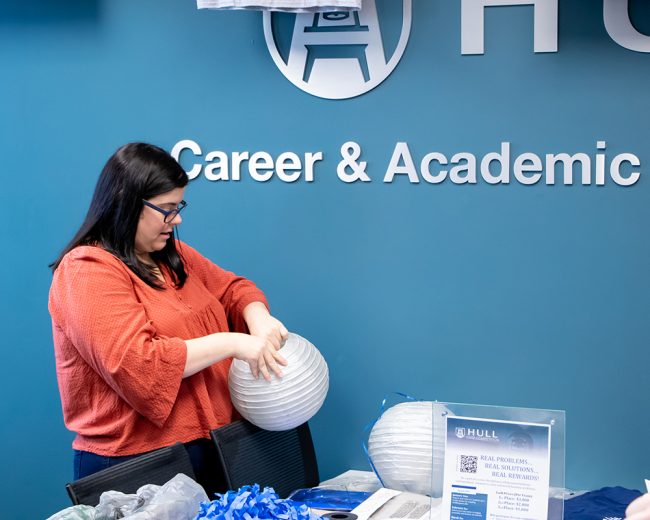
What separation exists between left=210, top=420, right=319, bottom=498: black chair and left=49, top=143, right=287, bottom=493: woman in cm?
9

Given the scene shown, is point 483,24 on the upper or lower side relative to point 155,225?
upper

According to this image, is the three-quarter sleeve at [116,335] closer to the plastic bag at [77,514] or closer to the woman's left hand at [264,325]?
the woman's left hand at [264,325]

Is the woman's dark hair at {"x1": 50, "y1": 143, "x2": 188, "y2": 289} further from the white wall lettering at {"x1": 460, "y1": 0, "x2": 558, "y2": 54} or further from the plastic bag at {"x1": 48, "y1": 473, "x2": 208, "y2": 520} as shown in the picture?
the white wall lettering at {"x1": 460, "y1": 0, "x2": 558, "y2": 54}

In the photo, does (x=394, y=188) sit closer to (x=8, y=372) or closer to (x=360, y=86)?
(x=360, y=86)

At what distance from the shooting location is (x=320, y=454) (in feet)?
11.5

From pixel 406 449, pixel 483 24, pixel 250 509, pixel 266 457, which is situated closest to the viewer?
pixel 250 509

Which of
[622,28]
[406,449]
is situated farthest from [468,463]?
[622,28]

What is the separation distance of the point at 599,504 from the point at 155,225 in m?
1.50

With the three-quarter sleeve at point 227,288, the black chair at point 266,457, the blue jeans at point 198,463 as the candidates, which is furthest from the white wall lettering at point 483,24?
the blue jeans at point 198,463

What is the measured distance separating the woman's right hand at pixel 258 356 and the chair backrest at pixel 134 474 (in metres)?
0.30

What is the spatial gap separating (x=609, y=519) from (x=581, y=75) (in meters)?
1.47

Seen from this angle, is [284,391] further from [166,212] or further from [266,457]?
[166,212]

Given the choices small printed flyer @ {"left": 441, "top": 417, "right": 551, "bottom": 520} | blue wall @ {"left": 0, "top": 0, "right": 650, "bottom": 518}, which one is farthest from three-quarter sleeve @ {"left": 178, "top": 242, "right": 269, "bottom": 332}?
small printed flyer @ {"left": 441, "top": 417, "right": 551, "bottom": 520}

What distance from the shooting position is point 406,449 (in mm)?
2615
